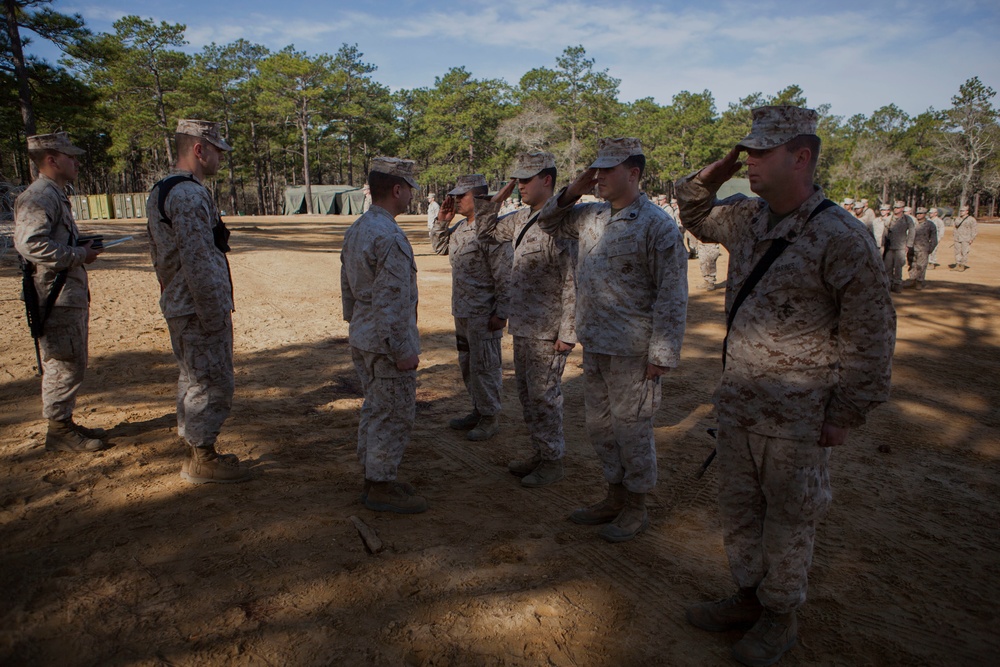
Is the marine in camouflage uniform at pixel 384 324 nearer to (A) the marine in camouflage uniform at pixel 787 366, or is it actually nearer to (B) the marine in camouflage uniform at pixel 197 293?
(B) the marine in camouflage uniform at pixel 197 293

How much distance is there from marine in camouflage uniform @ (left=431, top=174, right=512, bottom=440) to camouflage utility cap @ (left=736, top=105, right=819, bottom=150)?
2686 millimetres

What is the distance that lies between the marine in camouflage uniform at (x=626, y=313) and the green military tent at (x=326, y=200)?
46488 millimetres

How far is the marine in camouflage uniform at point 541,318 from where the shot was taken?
14.1 feet

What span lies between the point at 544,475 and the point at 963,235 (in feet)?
67.2

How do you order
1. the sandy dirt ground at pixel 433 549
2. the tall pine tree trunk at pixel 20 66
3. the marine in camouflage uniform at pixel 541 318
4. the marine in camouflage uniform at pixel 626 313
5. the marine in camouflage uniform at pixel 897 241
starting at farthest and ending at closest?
the tall pine tree trunk at pixel 20 66
the marine in camouflage uniform at pixel 897 241
the marine in camouflage uniform at pixel 541 318
the marine in camouflage uniform at pixel 626 313
the sandy dirt ground at pixel 433 549

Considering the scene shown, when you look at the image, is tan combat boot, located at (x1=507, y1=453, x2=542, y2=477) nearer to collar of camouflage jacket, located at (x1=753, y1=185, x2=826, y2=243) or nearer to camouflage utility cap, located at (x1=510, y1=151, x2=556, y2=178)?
camouflage utility cap, located at (x1=510, y1=151, x2=556, y2=178)

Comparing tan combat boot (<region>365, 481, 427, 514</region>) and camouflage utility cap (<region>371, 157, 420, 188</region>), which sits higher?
camouflage utility cap (<region>371, 157, 420, 188</region>)

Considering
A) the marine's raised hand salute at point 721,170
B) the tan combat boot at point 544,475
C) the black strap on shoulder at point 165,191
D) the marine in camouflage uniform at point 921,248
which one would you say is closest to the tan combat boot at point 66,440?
the black strap on shoulder at point 165,191

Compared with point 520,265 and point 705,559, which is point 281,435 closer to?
point 520,265

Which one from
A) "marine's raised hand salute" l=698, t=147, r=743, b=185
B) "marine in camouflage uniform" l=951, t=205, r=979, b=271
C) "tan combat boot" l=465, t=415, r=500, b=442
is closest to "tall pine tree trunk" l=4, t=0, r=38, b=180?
"tan combat boot" l=465, t=415, r=500, b=442

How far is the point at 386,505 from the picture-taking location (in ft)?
12.6

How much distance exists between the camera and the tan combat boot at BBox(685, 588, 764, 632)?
110 inches

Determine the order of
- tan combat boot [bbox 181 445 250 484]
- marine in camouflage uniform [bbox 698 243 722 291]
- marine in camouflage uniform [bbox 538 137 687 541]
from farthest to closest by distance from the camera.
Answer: marine in camouflage uniform [bbox 698 243 722 291] → tan combat boot [bbox 181 445 250 484] → marine in camouflage uniform [bbox 538 137 687 541]

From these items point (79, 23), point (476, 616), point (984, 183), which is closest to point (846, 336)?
point (476, 616)
